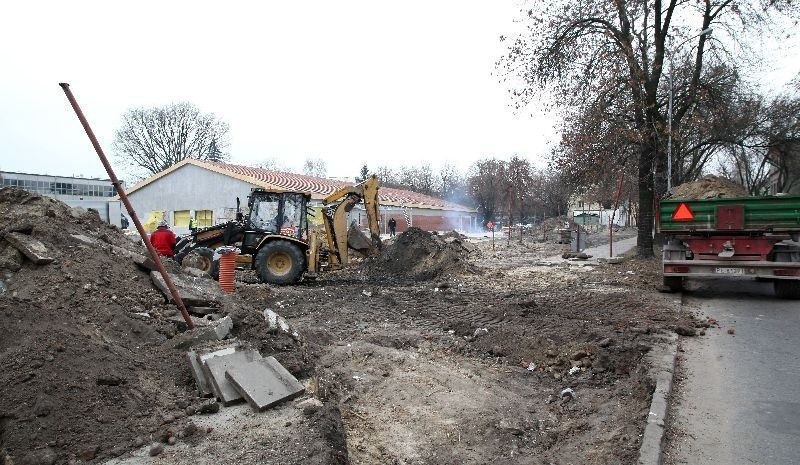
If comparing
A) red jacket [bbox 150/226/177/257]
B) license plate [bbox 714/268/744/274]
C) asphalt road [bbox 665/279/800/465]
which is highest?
red jacket [bbox 150/226/177/257]

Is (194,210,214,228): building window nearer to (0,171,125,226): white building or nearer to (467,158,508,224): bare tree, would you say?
(0,171,125,226): white building

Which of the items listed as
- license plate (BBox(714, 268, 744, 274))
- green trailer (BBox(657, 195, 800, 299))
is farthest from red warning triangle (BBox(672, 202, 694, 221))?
license plate (BBox(714, 268, 744, 274))

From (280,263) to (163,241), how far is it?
3067 millimetres

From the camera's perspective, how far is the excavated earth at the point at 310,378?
350 centimetres

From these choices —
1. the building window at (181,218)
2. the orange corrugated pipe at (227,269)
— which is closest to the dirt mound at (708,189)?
the orange corrugated pipe at (227,269)

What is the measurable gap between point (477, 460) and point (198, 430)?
6.64 feet

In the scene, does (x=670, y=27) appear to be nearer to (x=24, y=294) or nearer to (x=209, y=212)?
(x=24, y=294)

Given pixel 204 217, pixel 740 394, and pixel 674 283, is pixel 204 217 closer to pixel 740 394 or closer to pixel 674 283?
pixel 674 283

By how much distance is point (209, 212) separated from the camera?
3441cm

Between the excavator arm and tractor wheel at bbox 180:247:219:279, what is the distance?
2.95 metres

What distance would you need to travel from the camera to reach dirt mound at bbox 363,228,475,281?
14859 mm

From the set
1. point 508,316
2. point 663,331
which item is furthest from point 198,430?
point 663,331

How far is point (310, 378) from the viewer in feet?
15.9

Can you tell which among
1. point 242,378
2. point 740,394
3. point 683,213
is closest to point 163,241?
point 242,378
